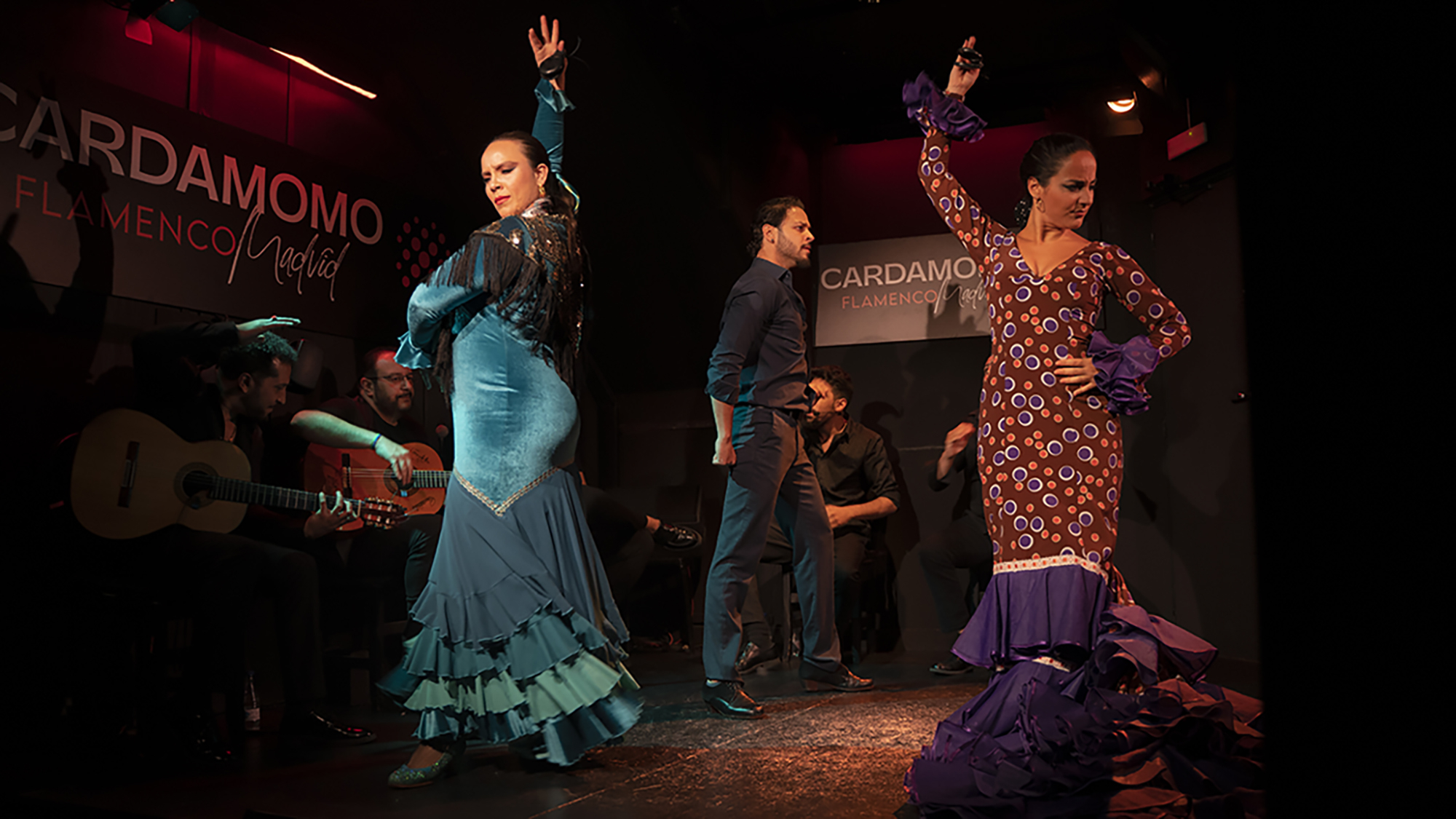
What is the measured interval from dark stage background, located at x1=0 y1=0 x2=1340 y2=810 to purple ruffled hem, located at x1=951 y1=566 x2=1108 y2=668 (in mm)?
2061

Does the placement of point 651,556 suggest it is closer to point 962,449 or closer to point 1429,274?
point 962,449

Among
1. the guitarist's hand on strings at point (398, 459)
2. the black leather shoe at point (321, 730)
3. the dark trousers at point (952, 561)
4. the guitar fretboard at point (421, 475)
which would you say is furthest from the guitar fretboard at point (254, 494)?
the dark trousers at point (952, 561)

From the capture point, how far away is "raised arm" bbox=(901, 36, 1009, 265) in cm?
261

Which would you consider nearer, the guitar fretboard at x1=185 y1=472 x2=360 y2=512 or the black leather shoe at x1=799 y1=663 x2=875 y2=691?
the guitar fretboard at x1=185 y1=472 x2=360 y2=512

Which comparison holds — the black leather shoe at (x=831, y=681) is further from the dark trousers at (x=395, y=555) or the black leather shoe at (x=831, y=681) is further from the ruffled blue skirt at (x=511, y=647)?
the dark trousers at (x=395, y=555)

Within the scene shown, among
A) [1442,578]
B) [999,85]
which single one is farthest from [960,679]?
[1442,578]

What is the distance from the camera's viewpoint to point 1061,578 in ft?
7.43

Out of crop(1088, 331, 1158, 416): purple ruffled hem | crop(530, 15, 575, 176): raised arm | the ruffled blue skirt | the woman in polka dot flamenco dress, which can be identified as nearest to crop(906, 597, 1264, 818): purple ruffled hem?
the woman in polka dot flamenco dress

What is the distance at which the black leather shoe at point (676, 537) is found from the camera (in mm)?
4887

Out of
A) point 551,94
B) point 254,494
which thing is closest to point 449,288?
point 551,94

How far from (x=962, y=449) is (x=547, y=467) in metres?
3.11

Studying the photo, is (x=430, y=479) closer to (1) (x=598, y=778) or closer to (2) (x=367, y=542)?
(2) (x=367, y=542)

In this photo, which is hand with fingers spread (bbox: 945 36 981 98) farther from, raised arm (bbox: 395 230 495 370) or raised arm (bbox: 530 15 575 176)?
raised arm (bbox: 395 230 495 370)

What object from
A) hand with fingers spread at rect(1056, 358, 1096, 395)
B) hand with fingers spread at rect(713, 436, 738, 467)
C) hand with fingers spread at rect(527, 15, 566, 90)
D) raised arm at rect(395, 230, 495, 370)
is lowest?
hand with fingers spread at rect(713, 436, 738, 467)
